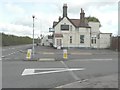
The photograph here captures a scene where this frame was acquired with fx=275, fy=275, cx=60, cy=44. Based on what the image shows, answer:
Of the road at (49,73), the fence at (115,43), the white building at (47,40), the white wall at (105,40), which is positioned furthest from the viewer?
the white building at (47,40)

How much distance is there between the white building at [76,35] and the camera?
59.0 metres

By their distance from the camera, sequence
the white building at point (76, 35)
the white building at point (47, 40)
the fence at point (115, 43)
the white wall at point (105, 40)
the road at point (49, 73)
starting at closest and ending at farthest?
the road at point (49, 73)
the fence at point (115, 43)
the white building at point (76, 35)
the white wall at point (105, 40)
the white building at point (47, 40)

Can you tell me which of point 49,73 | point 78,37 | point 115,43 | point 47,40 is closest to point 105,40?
point 78,37

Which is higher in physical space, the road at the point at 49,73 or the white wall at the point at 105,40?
the white wall at the point at 105,40

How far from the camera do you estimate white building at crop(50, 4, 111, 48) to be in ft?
193

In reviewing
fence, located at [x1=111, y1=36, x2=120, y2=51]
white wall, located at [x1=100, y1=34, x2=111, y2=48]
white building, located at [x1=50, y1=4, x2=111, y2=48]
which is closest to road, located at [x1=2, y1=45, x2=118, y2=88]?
fence, located at [x1=111, y1=36, x2=120, y2=51]

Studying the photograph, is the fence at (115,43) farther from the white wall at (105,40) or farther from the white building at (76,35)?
the white building at (76,35)

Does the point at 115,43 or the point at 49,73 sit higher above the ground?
the point at 115,43

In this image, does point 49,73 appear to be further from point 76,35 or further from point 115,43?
point 76,35

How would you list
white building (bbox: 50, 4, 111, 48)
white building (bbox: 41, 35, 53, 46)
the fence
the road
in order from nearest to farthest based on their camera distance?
1. the road
2. the fence
3. white building (bbox: 50, 4, 111, 48)
4. white building (bbox: 41, 35, 53, 46)

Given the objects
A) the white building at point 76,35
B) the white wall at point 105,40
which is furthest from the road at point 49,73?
the white wall at point 105,40

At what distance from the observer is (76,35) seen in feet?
195

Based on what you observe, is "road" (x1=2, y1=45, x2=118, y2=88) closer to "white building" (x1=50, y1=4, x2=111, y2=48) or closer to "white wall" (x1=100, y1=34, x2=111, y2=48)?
"white building" (x1=50, y1=4, x2=111, y2=48)

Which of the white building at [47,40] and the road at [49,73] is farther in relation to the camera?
the white building at [47,40]
